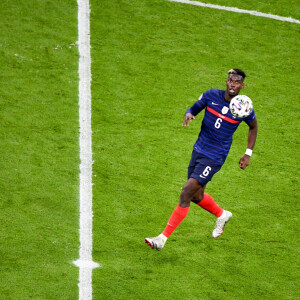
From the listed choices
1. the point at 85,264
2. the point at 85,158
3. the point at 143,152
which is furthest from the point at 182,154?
the point at 85,264

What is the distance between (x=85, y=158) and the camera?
31.1 ft

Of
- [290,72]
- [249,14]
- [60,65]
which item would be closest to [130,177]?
[60,65]

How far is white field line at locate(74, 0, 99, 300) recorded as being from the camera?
24.6 ft

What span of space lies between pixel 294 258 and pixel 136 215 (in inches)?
79.4

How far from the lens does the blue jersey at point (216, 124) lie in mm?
7715

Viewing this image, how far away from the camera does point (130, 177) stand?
9.16m

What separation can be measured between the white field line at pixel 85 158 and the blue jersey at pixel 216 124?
66.4 inches

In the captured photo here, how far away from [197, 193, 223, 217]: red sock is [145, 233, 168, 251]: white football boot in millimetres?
653

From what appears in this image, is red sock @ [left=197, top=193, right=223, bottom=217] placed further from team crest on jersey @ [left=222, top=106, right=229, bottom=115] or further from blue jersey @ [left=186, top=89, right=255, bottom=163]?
team crest on jersey @ [left=222, top=106, right=229, bottom=115]

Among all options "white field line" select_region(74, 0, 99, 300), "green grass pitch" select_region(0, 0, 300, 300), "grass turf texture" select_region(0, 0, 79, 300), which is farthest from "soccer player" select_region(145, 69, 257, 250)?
"grass turf texture" select_region(0, 0, 79, 300)

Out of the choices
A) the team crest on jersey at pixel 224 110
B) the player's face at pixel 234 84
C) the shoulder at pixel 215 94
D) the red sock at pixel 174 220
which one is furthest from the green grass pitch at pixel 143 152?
the player's face at pixel 234 84

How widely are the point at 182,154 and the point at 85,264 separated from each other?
2.81 m

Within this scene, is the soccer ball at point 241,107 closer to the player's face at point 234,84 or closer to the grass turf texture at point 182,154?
the player's face at point 234,84

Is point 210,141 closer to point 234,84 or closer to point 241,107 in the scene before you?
point 241,107
